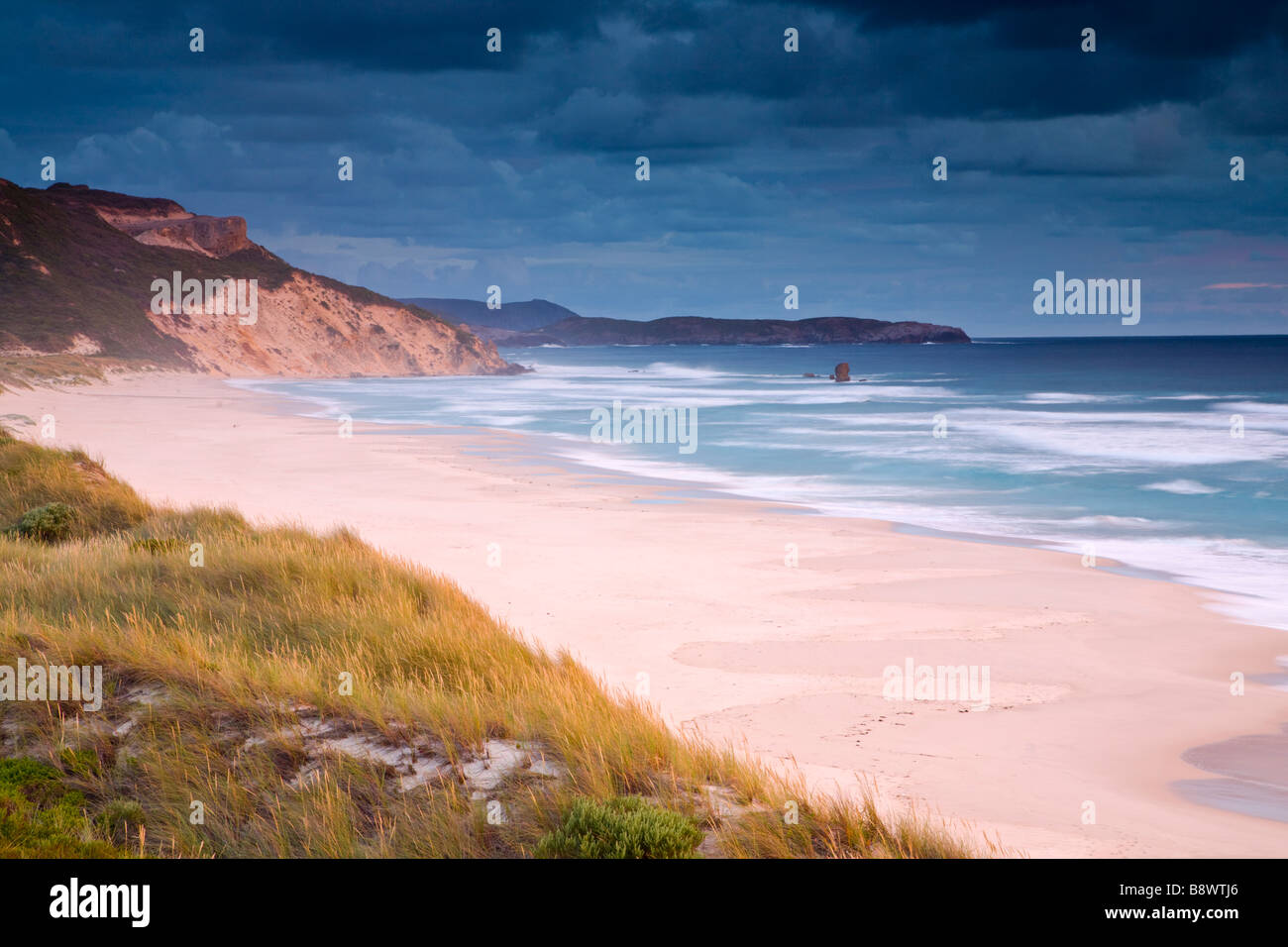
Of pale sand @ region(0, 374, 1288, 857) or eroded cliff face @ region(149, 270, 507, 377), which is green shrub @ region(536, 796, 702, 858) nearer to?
pale sand @ region(0, 374, 1288, 857)

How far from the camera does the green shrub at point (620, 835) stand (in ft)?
15.4

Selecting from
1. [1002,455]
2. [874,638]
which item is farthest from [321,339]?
[874,638]

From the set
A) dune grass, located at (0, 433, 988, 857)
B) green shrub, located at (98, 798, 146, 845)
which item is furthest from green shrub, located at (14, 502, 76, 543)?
green shrub, located at (98, 798, 146, 845)

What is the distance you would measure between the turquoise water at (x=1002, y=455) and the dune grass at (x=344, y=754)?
9155 mm

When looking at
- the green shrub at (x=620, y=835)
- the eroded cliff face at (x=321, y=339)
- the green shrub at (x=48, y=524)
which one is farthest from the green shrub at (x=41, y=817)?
the eroded cliff face at (x=321, y=339)

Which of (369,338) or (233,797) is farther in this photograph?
(369,338)

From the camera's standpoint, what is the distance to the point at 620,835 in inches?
187

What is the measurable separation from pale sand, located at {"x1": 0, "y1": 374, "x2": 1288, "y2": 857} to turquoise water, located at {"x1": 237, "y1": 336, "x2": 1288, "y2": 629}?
2426 mm

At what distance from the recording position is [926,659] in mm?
9414

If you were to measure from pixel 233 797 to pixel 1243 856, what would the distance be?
215 inches

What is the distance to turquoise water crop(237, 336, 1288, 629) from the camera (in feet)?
59.4

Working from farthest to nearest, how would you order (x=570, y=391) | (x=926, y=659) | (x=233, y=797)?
(x=570, y=391), (x=926, y=659), (x=233, y=797)
